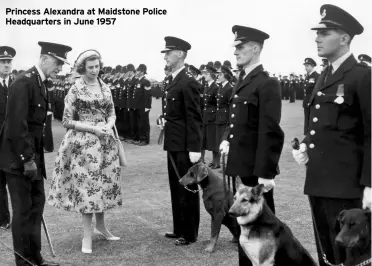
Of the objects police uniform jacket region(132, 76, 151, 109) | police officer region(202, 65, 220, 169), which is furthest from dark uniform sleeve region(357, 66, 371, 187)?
police uniform jacket region(132, 76, 151, 109)

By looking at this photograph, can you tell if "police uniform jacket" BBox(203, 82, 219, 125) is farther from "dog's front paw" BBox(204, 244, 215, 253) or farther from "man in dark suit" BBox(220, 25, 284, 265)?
"man in dark suit" BBox(220, 25, 284, 265)

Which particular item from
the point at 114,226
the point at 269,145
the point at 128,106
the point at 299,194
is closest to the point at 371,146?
the point at 269,145

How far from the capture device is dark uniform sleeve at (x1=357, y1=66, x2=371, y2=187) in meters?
3.42

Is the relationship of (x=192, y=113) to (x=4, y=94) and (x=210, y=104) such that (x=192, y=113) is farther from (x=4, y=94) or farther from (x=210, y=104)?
(x=210, y=104)

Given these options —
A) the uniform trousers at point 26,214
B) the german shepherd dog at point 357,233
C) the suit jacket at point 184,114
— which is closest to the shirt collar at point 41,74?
the uniform trousers at point 26,214

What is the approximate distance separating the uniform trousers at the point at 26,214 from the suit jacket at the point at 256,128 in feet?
6.07

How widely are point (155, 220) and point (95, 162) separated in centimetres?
170

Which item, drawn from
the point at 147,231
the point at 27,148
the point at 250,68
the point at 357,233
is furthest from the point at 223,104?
the point at 357,233

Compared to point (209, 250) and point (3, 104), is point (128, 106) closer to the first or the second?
point (3, 104)

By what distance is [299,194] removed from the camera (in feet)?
28.6

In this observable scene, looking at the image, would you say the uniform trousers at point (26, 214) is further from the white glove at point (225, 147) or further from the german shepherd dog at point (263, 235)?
the german shepherd dog at point (263, 235)

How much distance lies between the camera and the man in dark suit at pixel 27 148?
15.9 ft

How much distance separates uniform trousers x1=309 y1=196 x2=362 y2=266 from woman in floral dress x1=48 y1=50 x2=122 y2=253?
2.69 metres

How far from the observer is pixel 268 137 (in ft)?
14.6
